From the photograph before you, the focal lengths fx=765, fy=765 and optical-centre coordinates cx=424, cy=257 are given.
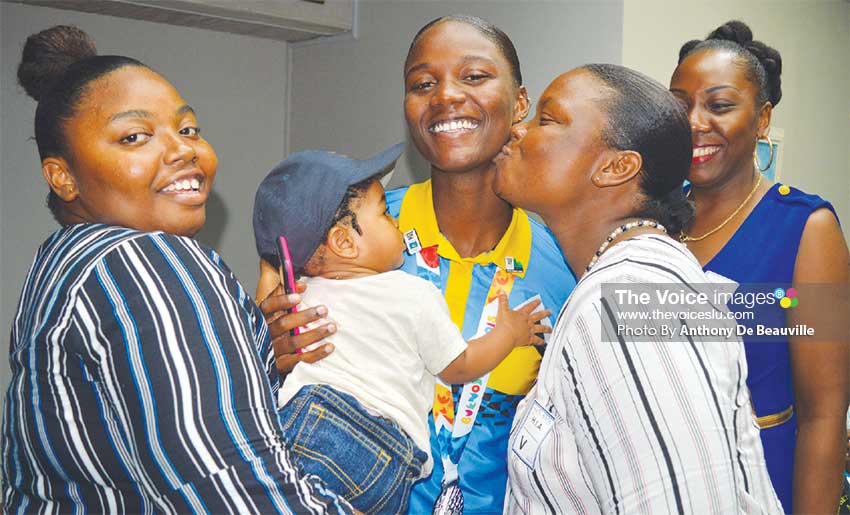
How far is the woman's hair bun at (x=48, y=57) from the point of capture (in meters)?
1.32

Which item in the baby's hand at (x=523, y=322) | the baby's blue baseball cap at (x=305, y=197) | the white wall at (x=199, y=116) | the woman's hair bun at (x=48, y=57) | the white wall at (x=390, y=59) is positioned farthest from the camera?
the white wall at (x=199, y=116)

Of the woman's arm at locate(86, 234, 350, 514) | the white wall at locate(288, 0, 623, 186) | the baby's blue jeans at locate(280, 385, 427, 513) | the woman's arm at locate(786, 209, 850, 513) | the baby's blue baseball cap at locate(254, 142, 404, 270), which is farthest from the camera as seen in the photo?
the white wall at locate(288, 0, 623, 186)

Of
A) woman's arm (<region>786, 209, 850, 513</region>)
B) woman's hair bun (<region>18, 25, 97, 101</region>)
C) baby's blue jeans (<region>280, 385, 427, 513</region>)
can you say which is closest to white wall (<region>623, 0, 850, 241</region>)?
woman's arm (<region>786, 209, 850, 513</region>)

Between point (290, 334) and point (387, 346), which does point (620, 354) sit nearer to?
point (387, 346)

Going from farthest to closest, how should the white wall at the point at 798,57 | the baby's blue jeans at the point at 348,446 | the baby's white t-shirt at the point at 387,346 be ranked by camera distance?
1. the white wall at the point at 798,57
2. the baby's white t-shirt at the point at 387,346
3. the baby's blue jeans at the point at 348,446

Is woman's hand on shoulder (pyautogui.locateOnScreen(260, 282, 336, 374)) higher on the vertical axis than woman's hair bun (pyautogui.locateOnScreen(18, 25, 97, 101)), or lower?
lower

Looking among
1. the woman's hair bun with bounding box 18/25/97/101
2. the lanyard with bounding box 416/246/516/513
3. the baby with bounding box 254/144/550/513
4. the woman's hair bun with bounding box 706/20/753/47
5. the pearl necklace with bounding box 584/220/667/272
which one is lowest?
the lanyard with bounding box 416/246/516/513

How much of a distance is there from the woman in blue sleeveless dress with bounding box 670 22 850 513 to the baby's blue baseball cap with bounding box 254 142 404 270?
99 centimetres

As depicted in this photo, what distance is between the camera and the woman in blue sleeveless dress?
6.43 feet

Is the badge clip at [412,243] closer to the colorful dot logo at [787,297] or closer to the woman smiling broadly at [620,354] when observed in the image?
the woman smiling broadly at [620,354]

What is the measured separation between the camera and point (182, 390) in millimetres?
978

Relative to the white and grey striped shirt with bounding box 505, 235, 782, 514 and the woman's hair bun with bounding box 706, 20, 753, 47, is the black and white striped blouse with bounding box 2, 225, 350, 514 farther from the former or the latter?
the woman's hair bun with bounding box 706, 20, 753, 47

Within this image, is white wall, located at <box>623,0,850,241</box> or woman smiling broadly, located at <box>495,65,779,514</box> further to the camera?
white wall, located at <box>623,0,850,241</box>

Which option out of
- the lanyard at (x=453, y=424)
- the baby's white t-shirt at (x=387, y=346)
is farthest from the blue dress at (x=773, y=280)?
the baby's white t-shirt at (x=387, y=346)
